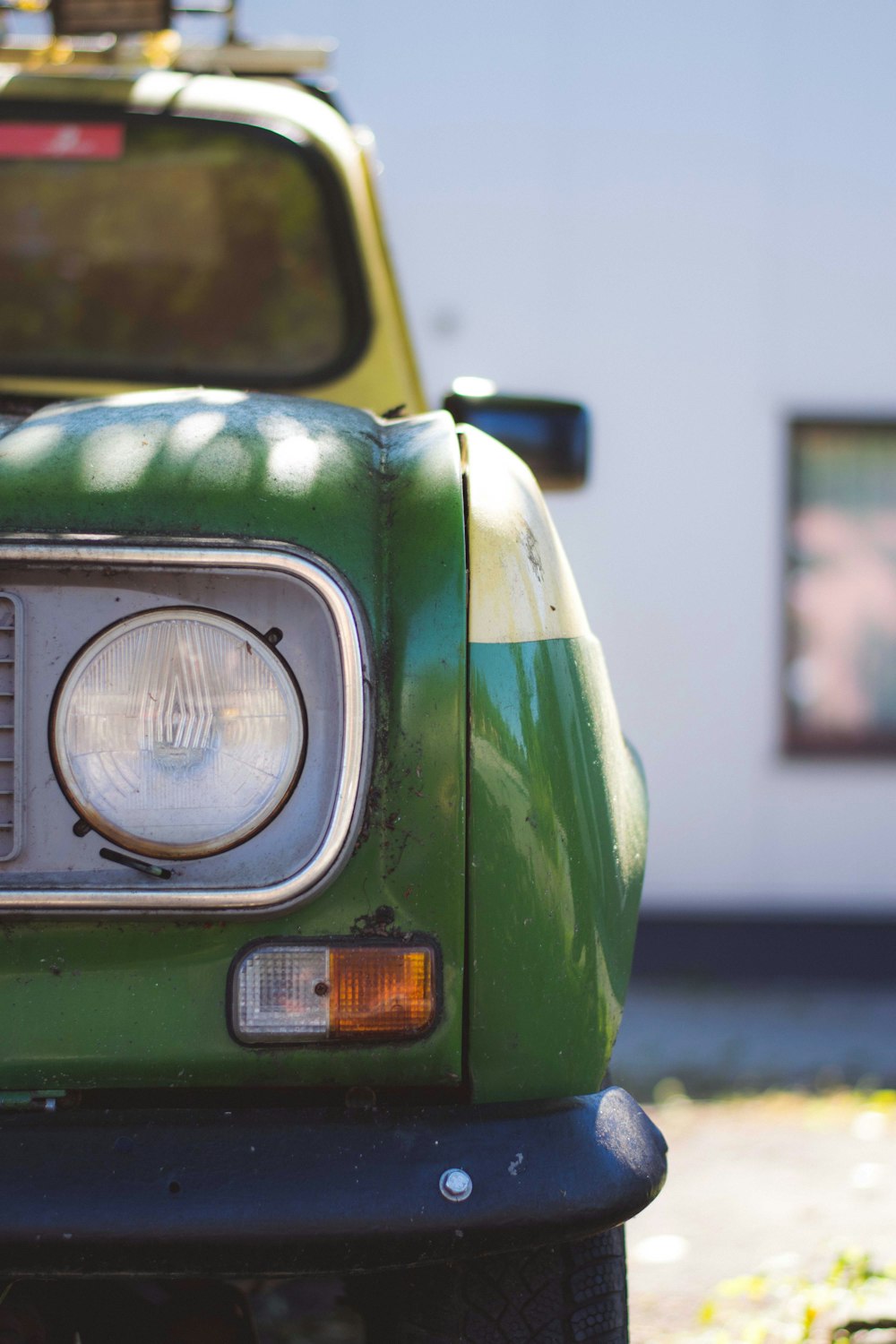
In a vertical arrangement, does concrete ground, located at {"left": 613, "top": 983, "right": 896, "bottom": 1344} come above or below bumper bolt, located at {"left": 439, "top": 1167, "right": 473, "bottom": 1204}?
below

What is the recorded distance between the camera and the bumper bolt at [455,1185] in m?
1.20

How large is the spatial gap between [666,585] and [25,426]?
450cm

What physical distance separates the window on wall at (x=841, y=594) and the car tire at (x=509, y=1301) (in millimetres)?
4712

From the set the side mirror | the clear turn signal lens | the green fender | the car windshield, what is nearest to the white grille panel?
the clear turn signal lens

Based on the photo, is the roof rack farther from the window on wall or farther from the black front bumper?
the window on wall

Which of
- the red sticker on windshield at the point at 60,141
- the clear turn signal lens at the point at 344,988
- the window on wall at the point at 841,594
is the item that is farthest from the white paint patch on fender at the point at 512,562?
the window on wall at the point at 841,594

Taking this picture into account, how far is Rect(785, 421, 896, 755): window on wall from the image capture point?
5.93m

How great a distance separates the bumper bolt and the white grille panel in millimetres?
549

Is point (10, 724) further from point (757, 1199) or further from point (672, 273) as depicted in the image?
point (672, 273)

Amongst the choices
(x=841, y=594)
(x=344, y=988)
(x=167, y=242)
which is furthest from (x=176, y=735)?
(x=841, y=594)

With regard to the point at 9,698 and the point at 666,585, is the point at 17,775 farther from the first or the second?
the point at 666,585

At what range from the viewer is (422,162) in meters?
5.68

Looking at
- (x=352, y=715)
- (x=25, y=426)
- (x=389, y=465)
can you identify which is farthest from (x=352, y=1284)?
(x=25, y=426)

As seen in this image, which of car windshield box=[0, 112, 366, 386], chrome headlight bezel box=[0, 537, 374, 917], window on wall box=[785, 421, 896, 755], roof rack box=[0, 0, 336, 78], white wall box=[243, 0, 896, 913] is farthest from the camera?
window on wall box=[785, 421, 896, 755]
